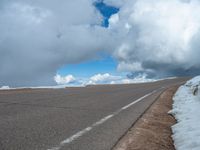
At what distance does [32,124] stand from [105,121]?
7.77 feet

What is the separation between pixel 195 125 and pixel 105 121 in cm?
243

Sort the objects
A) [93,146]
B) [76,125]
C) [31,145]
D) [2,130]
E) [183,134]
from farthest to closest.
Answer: [76,125], [183,134], [2,130], [93,146], [31,145]

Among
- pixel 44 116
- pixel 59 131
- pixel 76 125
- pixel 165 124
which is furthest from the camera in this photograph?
pixel 165 124

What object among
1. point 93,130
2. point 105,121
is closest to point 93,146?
point 93,130

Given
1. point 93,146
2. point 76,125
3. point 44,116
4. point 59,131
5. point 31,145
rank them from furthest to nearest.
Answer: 1. point 44,116
2. point 76,125
3. point 59,131
4. point 93,146
5. point 31,145

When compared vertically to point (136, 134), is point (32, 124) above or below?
above

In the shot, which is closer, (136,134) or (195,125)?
(136,134)

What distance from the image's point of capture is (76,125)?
7.55m

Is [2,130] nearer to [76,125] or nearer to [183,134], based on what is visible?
[76,125]

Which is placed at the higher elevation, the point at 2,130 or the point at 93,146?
the point at 2,130

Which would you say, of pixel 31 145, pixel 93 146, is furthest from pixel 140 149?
pixel 31 145

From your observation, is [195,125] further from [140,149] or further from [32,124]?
[32,124]

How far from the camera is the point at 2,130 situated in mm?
6109

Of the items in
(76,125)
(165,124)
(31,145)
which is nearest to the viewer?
(31,145)
